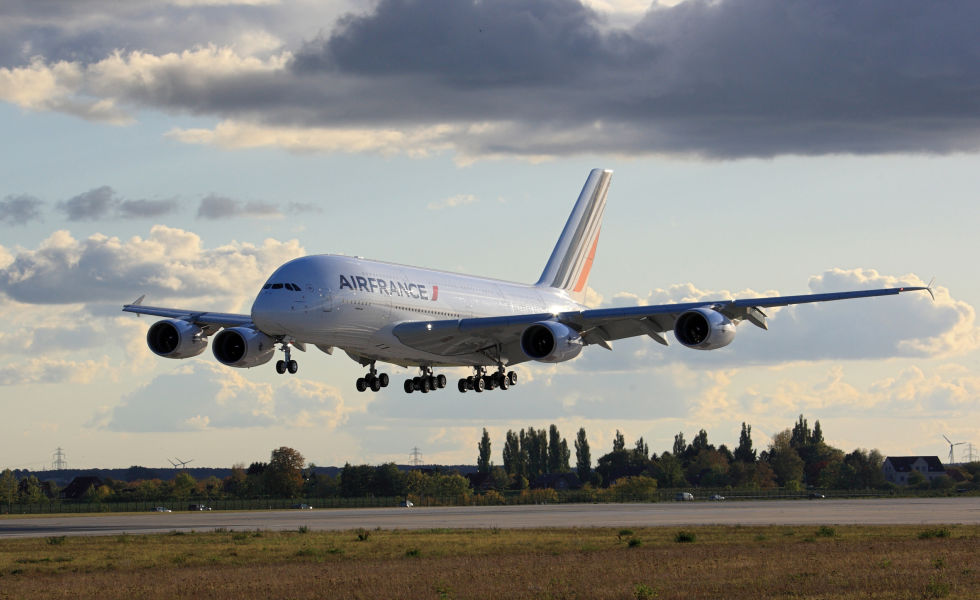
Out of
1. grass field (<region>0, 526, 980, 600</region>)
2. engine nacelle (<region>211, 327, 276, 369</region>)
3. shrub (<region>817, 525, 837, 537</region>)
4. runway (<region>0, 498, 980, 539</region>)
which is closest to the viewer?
grass field (<region>0, 526, 980, 600</region>)

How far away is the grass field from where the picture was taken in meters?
49.8

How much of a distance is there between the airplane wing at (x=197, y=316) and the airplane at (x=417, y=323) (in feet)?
0.21

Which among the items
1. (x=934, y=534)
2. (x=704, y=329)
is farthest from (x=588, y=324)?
(x=934, y=534)

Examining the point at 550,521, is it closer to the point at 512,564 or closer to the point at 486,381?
the point at 486,381

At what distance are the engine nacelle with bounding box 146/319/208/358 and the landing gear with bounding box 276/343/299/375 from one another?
477 inches

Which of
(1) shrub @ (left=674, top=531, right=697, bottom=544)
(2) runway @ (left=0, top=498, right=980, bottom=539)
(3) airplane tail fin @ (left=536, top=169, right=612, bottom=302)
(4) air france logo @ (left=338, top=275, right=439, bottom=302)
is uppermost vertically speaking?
(3) airplane tail fin @ (left=536, top=169, right=612, bottom=302)

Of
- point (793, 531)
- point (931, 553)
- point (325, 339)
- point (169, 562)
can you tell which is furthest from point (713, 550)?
point (169, 562)

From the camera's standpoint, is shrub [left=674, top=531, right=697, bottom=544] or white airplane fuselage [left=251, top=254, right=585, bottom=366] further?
shrub [left=674, top=531, right=697, bottom=544]

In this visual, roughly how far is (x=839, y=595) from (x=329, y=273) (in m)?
33.1

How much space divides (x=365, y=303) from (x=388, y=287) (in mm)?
2760

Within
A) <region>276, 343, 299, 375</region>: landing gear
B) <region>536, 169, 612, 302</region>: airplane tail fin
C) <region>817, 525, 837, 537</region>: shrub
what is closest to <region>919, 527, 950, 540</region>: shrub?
<region>817, 525, 837, 537</region>: shrub

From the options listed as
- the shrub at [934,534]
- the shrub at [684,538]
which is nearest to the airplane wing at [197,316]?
the shrub at [684,538]

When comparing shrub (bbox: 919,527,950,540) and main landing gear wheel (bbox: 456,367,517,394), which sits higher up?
main landing gear wheel (bbox: 456,367,517,394)

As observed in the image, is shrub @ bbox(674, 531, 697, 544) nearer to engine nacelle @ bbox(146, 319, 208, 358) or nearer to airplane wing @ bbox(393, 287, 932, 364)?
airplane wing @ bbox(393, 287, 932, 364)
